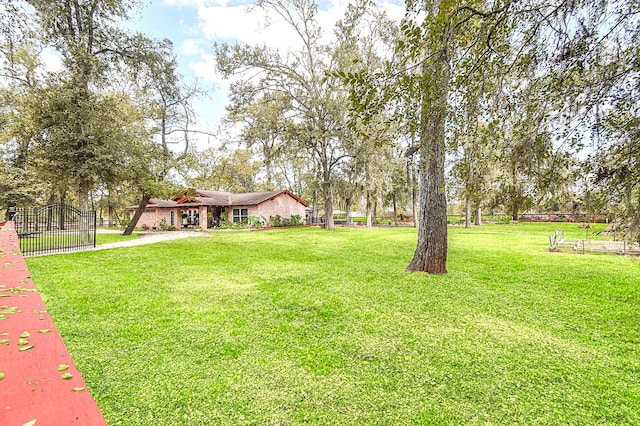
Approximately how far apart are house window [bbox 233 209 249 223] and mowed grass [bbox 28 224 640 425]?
58.5ft

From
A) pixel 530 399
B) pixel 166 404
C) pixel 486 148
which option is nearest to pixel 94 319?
pixel 166 404

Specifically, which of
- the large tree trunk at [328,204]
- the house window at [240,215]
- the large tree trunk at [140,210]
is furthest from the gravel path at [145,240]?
the large tree trunk at [328,204]

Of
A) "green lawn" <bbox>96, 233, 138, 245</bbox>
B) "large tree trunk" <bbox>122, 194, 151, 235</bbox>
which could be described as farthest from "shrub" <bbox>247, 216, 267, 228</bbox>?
"green lawn" <bbox>96, 233, 138, 245</bbox>

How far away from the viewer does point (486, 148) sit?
4246mm

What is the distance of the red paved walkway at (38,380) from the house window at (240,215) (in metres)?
23.3

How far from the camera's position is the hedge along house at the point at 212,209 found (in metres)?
24.0

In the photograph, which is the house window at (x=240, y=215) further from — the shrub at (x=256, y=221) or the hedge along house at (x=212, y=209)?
the shrub at (x=256, y=221)

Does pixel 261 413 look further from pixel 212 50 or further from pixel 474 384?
pixel 212 50

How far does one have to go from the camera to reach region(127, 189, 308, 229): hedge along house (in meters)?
24.0

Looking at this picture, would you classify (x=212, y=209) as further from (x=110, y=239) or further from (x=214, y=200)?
(x=110, y=239)

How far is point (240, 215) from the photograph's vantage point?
24.8 metres

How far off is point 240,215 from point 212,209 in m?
3.08

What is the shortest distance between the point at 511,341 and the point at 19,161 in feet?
95.4

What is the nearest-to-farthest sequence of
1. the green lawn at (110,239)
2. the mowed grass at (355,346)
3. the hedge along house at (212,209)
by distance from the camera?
the mowed grass at (355,346) → the green lawn at (110,239) → the hedge along house at (212,209)
